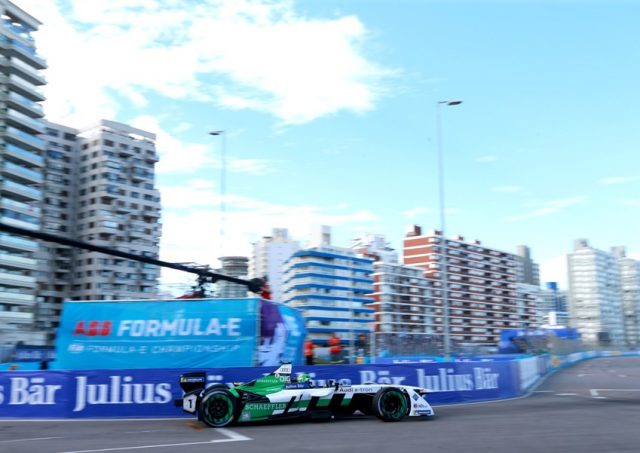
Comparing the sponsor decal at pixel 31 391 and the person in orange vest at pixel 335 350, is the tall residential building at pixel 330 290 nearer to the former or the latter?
the person in orange vest at pixel 335 350

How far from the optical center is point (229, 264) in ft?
454

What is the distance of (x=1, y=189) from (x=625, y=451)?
7711 cm

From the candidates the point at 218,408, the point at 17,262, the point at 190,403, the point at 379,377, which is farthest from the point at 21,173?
the point at 218,408

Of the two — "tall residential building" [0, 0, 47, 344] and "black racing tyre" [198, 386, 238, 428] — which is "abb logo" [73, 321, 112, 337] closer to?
"black racing tyre" [198, 386, 238, 428]

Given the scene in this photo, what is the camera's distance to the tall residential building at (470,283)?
14712cm

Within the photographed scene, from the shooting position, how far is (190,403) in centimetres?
1268

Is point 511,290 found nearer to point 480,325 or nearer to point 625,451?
point 480,325

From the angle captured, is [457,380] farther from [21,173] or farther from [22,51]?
[22,51]

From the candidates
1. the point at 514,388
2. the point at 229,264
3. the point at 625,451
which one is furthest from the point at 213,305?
the point at 229,264

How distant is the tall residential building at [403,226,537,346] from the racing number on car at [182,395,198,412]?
129 m

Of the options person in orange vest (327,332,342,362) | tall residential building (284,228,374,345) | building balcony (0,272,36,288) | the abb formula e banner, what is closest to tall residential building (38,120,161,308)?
building balcony (0,272,36,288)

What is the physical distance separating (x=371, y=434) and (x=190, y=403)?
4.02 metres

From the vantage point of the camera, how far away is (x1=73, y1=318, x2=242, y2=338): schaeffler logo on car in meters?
20.4

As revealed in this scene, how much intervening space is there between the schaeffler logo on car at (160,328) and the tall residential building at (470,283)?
122086 mm
